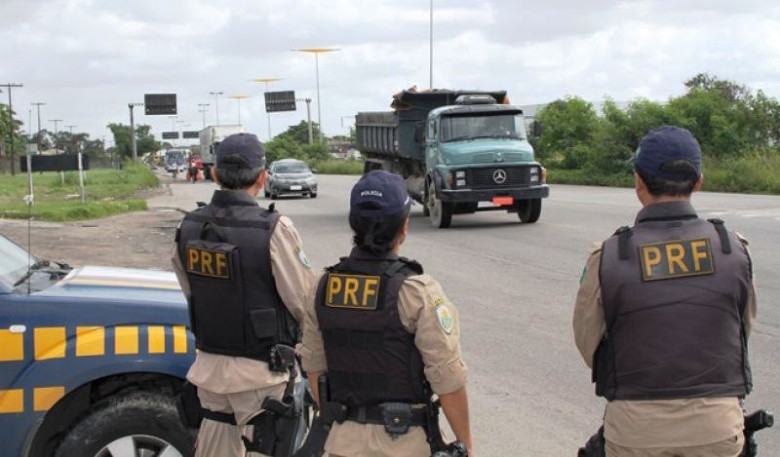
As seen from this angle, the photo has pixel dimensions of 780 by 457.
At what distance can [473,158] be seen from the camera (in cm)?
1825

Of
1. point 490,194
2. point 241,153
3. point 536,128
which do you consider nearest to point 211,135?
point 536,128

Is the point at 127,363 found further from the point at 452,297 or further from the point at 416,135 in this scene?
the point at 416,135

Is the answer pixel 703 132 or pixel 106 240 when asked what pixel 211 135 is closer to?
pixel 703 132

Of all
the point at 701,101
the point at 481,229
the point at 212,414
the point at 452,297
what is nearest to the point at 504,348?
the point at 452,297

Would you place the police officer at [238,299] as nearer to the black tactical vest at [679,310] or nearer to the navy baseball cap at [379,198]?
the navy baseball cap at [379,198]

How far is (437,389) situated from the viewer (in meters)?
2.96

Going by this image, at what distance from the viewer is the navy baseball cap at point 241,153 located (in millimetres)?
3768

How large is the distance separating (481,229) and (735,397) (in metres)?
15.7

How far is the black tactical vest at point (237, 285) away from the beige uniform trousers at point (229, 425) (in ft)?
0.52

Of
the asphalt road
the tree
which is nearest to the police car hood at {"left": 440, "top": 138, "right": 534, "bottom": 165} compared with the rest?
the asphalt road

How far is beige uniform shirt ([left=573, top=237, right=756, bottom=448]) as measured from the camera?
2.86m

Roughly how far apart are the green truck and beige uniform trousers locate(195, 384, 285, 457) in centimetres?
1442

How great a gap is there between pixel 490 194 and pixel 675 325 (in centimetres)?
1527

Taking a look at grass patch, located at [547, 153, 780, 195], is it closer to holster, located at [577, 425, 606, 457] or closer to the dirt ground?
the dirt ground
